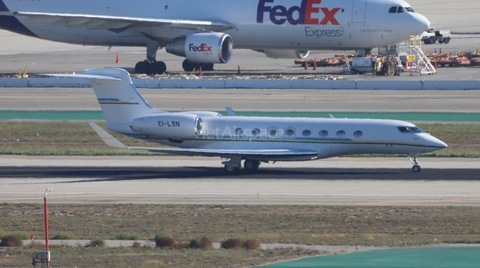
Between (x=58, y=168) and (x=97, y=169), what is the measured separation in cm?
167

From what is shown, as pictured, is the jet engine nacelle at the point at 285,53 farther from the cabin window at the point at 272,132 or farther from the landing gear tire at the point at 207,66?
the cabin window at the point at 272,132

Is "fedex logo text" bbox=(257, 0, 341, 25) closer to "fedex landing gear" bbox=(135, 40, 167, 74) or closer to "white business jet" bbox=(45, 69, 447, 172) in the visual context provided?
"fedex landing gear" bbox=(135, 40, 167, 74)

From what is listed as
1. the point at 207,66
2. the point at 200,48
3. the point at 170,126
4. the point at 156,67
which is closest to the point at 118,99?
the point at 170,126

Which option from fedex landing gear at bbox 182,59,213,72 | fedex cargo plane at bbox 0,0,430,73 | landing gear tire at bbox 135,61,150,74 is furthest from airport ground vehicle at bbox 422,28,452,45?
landing gear tire at bbox 135,61,150,74

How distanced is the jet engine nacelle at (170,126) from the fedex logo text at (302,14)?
27196 mm

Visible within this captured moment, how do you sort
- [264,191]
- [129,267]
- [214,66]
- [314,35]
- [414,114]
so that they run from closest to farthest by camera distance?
[129,267] → [264,191] → [414,114] → [314,35] → [214,66]

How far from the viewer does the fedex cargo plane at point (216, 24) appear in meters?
62.3

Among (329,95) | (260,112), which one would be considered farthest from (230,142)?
(329,95)

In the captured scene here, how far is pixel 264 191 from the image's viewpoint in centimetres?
3198

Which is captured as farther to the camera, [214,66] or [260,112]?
[214,66]

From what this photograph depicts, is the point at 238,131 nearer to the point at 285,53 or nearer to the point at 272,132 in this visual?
the point at 272,132

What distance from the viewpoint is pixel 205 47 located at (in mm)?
63312

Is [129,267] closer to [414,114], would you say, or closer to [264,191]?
[264,191]

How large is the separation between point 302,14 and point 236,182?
3011 centimetres
